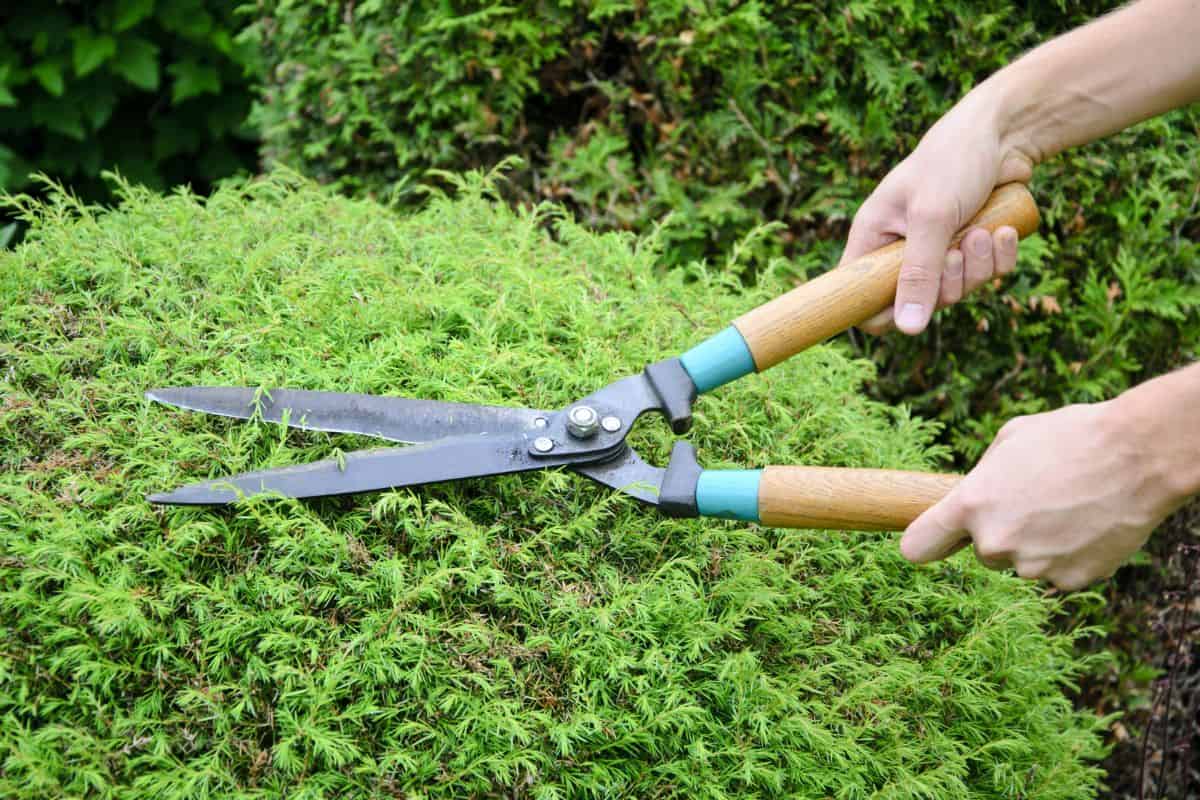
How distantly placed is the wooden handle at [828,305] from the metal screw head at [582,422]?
0.36 meters

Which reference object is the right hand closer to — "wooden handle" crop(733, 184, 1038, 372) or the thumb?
→ "wooden handle" crop(733, 184, 1038, 372)

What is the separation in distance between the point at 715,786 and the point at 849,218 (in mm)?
2305

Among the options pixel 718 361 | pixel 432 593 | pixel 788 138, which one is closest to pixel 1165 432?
pixel 718 361

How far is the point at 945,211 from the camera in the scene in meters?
2.08

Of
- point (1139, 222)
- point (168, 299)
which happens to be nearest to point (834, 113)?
point (1139, 222)

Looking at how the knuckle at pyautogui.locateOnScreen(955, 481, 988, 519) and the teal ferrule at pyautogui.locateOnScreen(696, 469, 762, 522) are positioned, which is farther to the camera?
the teal ferrule at pyautogui.locateOnScreen(696, 469, 762, 522)

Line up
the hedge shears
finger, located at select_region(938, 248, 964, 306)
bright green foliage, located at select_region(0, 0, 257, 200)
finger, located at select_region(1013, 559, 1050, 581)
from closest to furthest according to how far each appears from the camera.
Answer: finger, located at select_region(1013, 559, 1050, 581) → the hedge shears → finger, located at select_region(938, 248, 964, 306) → bright green foliage, located at select_region(0, 0, 257, 200)

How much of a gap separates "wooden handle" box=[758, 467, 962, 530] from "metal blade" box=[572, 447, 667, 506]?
Answer: 0.71 feet

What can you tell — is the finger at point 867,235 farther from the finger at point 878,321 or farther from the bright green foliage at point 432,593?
the bright green foliage at point 432,593

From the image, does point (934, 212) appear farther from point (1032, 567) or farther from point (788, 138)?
point (788, 138)

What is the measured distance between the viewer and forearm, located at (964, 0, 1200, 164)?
211 centimetres

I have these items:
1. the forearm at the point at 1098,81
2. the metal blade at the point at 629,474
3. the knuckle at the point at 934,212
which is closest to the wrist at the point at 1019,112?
the forearm at the point at 1098,81

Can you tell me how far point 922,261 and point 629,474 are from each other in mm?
756

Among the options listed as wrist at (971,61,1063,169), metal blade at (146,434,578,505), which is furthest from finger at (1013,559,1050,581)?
wrist at (971,61,1063,169)
